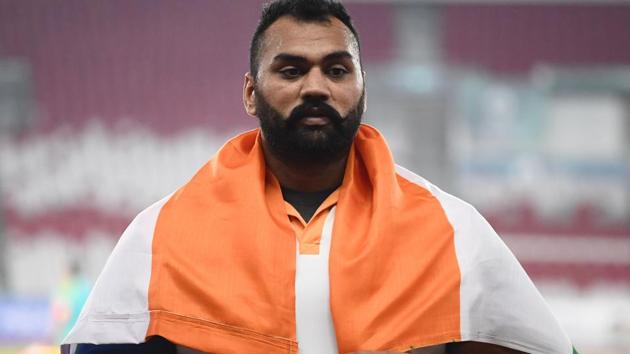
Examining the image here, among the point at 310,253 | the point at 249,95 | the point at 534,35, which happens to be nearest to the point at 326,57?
the point at 249,95

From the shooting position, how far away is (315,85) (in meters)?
1.92

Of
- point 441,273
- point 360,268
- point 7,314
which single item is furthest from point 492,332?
point 7,314

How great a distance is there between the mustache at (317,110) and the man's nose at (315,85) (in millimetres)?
10

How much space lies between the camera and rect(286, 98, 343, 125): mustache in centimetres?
192

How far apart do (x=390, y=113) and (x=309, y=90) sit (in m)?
11.7

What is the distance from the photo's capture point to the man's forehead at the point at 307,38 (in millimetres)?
1971

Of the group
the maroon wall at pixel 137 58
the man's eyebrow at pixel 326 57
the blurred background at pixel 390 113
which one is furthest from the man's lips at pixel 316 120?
the maroon wall at pixel 137 58

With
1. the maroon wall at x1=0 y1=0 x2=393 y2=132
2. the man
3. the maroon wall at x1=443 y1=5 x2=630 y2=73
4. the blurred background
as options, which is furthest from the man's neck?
the maroon wall at x1=443 y1=5 x2=630 y2=73

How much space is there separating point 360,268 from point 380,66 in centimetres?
1207

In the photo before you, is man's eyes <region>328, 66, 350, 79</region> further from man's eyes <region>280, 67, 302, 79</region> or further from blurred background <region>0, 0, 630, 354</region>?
blurred background <region>0, 0, 630, 354</region>

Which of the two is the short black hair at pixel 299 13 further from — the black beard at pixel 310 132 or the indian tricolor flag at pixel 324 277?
the indian tricolor flag at pixel 324 277

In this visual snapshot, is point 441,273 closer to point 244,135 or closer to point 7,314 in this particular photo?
point 244,135

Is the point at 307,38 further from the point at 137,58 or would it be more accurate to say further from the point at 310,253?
the point at 137,58

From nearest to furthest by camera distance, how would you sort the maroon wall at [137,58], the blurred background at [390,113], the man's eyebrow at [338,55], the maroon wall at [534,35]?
the man's eyebrow at [338,55] < the blurred background at [390,113] < the maroon wall at [137,58] < the maroon wall at [534,35]
